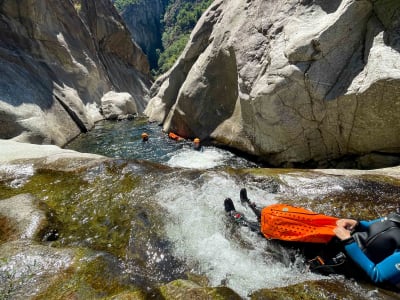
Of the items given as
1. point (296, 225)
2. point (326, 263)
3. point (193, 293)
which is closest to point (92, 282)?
point (193, 293)

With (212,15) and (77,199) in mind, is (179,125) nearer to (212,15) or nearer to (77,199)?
(212,15)

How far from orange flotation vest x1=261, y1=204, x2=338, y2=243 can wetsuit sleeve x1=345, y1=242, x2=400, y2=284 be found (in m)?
0.40

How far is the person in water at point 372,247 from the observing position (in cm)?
424

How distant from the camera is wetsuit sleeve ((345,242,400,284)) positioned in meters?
4.18

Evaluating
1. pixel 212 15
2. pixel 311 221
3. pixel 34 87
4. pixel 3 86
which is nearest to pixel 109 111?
pixel 34 87

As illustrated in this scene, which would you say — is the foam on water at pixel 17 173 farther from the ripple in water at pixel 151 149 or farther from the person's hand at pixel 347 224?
the person's hand at pixel 347 224

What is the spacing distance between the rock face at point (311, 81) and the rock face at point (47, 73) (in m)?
10.9

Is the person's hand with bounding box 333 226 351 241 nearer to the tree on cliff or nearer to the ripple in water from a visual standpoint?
the ripple in water

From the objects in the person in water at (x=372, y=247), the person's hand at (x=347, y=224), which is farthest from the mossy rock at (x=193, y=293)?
the person's hand at (x=347, y=224)

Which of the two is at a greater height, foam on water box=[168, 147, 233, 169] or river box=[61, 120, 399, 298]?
river box=[61, 120, 399, 298]

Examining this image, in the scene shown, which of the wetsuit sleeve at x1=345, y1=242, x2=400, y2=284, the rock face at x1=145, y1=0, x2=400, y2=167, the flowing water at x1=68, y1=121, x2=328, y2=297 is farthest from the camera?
the rock face at x1=145, y1=0, x2=400, y2=167

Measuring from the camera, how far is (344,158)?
10.2 m

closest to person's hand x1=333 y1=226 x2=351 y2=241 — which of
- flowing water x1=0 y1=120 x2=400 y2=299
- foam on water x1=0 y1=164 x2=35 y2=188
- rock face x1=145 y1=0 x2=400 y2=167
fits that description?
flowing water x1=0 y1=120 x2=400 y2=299

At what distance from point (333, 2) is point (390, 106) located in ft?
15.8
